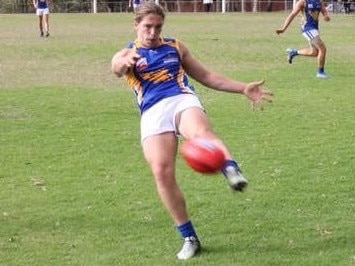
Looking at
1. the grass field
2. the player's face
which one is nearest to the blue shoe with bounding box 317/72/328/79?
the grass field

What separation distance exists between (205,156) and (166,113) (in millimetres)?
703

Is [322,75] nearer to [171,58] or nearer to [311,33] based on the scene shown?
[311,33]

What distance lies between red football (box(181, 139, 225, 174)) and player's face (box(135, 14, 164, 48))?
0.98 m

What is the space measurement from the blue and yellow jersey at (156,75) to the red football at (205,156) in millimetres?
663

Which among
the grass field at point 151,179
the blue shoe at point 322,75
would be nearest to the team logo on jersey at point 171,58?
the grass field at point 151,179

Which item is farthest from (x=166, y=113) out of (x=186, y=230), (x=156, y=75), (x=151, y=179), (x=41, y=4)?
(x=41, y=4)

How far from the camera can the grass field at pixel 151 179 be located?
688 cm

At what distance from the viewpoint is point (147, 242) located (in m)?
7.03

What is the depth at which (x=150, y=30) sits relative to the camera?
263 inches

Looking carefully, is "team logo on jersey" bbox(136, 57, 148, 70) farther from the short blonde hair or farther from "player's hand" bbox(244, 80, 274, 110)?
"player's hand" bbox(244, 80, 274, 110)

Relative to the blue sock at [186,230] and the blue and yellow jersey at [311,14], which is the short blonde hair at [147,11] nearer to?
the blue sock at [186,230]

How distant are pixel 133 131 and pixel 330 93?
522 centimetres

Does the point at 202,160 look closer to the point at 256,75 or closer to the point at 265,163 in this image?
the point at 265,163

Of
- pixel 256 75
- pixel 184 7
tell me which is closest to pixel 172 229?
pixel 256 75
